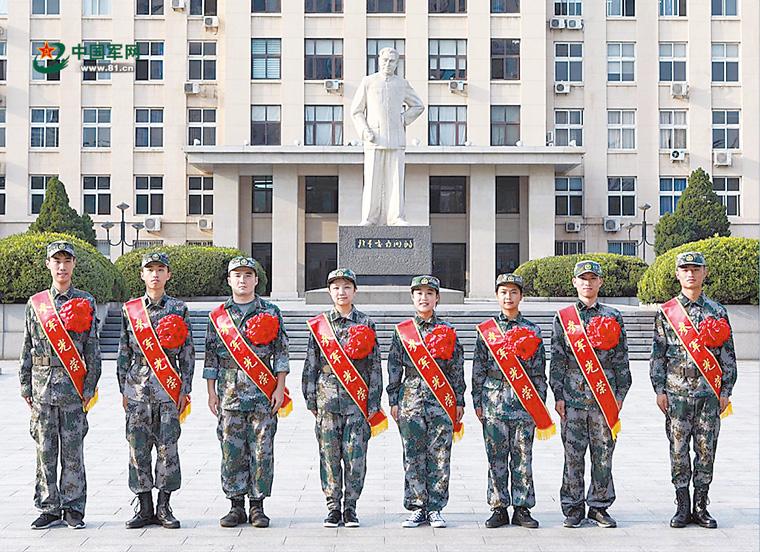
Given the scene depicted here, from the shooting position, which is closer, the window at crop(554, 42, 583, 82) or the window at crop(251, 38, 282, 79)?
the window at crop(251, 38, 282, 79)

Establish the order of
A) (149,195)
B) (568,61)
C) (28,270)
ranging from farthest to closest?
(568,61)
(149,195)
(28,270)

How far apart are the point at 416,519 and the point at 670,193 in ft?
92.5

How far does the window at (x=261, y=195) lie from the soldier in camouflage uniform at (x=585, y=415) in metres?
26.4

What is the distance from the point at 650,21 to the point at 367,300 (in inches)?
776

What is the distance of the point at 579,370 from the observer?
5.48m

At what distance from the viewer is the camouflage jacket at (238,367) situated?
541 centimetres

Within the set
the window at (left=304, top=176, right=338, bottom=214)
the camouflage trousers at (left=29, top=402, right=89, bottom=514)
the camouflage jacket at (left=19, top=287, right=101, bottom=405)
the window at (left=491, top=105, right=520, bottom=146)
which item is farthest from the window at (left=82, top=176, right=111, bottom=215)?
the camouflage trousers at (left=29, top=402, right=89, bottom=514)

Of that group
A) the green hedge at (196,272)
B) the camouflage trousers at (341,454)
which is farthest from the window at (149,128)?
the camouflage trousers at (341,454)

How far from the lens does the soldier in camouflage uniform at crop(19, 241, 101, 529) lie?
5406mm

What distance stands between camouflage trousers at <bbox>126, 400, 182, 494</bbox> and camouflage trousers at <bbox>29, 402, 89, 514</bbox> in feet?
0.98

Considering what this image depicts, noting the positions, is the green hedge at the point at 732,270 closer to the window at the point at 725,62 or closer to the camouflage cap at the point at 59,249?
the camouflage cap at the point at 59,249

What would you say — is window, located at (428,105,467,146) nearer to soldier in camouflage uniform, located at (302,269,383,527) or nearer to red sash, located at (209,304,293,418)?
soldier in camouflage uniform, located at (302,269,383,527)

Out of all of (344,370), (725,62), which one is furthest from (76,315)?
(725,62)

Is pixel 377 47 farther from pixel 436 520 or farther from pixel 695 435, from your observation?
pixel 436 520
